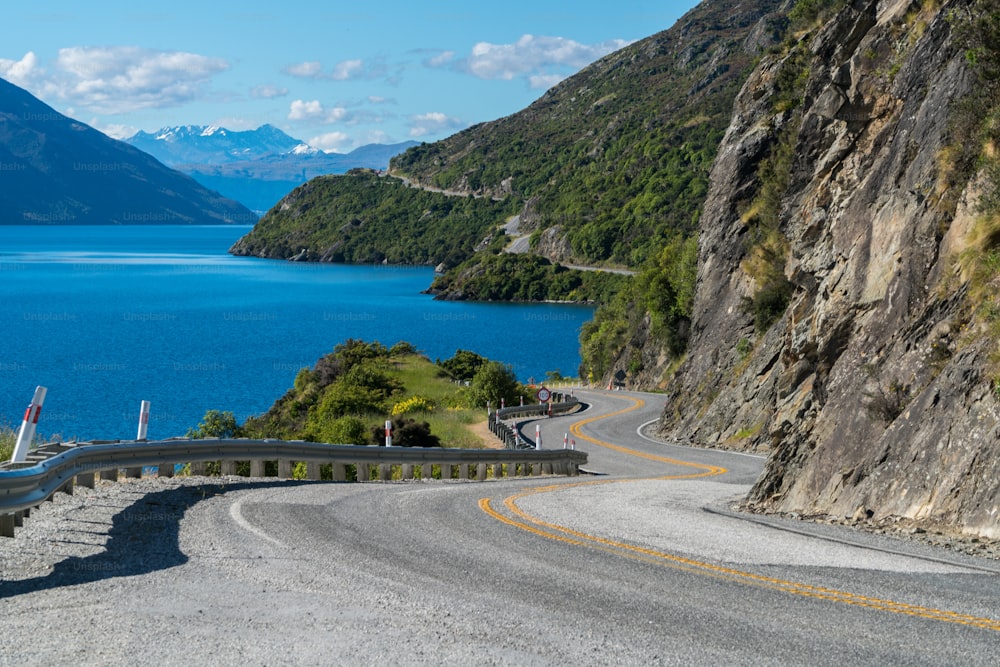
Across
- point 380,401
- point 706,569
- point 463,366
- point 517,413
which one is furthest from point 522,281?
point 706,569

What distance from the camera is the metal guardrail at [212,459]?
9.57m

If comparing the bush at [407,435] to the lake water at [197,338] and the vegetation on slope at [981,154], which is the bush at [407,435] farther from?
the vegetation on slope at [981,154]

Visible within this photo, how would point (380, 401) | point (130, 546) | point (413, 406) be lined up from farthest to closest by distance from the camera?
1. point (380, 401)
2. point (413, 406)
3. point (130, 546)

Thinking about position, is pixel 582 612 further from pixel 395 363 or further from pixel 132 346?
pixel 132 346

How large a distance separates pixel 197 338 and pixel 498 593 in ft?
362

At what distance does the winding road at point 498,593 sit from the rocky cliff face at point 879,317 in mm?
1880

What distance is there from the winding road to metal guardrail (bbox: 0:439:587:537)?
93 centimetres

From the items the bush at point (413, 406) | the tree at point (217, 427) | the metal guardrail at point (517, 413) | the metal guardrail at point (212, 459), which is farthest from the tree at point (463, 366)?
the metal guardrail at point (212, 459)

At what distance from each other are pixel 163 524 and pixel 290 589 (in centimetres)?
381

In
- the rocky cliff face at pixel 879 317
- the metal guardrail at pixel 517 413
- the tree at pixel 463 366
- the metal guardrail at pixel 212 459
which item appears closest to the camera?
the metal guardrail at pixel 212 459

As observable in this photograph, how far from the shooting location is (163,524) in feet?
36.5

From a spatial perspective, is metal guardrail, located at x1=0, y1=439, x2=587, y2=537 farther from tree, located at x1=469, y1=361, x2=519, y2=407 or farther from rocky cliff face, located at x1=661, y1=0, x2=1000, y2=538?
tree, located at x1=469, y1=361, x2=519, y2=407

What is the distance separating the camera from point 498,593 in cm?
800

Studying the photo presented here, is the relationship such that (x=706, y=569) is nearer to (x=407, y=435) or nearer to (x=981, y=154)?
(x=981, y=154)
